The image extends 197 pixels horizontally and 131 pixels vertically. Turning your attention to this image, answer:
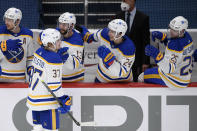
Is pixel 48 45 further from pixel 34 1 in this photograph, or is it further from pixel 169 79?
pixel 34 1

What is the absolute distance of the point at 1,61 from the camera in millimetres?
3840

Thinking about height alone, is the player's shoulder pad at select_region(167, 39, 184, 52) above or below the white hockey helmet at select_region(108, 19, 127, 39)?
below

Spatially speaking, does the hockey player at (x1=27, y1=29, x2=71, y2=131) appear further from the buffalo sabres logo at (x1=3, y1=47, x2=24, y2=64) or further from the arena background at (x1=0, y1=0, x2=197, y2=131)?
A: the buffalo sabres logo at (x1=3, y1=47, x2=24, y2=64)

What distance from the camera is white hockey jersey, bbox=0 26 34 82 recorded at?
150 inches

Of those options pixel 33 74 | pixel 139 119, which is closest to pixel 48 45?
pixel 33 74

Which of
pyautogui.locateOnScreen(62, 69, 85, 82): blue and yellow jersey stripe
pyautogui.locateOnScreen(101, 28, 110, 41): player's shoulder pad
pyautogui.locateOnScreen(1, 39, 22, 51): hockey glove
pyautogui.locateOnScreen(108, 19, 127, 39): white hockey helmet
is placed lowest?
pyautogui.locateOnScreen(62, 69, 85, 82): blue and yellow jersey stripe

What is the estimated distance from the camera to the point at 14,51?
12.3ft

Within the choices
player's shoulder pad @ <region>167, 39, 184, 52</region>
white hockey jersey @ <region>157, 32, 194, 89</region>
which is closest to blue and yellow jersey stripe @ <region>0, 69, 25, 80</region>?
white hockey jersey @ <region>157, 32, 194, 89</region>

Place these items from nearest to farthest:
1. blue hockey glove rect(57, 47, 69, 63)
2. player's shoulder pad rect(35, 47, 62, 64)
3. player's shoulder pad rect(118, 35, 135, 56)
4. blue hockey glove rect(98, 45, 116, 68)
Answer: player's shoulder pad rect(35, 47, 62, 64) → blue hockey glove rect(57, 47, 69, 63) → blue hockey glove rect(98, 45, 116, 68) → player's shoulder pad rect(118, 35, 135, 56)

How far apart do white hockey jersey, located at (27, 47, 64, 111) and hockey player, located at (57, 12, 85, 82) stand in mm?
469

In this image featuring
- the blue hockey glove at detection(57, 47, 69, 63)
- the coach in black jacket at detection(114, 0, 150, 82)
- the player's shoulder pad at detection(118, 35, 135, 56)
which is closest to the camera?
the blue hockey glove at detection(57, 47, 69, 63)

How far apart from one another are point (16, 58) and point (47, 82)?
33.2 inches

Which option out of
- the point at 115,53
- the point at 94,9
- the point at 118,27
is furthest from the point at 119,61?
the point at 94,9

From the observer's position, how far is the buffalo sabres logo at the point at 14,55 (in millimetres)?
3768
